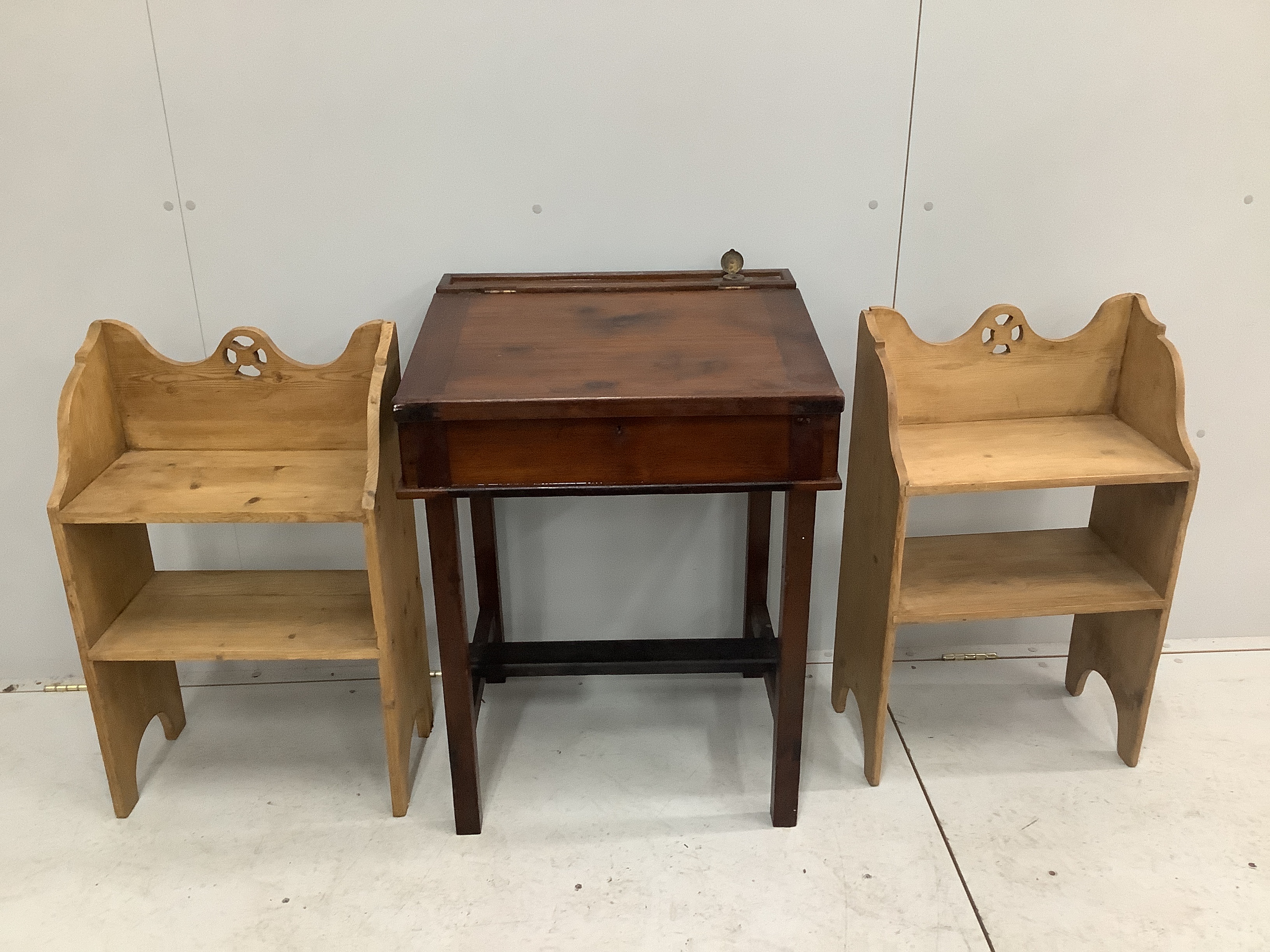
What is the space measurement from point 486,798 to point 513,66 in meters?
1.44

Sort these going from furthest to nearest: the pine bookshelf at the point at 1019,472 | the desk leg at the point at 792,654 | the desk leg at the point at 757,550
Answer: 1. the desk leg at the point at 757,550
2. the pine bookshelf at the point at 1019,472
3. the desk leg at the point at 792,654

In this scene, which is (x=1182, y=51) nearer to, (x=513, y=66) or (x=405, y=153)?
(x=513, y=66)

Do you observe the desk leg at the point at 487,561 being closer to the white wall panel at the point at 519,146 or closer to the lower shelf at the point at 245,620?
the lower shelf at the point at 245,620

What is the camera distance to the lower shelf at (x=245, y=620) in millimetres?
2008

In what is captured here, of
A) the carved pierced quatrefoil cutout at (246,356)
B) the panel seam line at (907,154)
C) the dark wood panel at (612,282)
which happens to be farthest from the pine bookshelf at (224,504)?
the panel seam line at (907,154)

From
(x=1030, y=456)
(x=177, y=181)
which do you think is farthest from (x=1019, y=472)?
(x=177, y=181)

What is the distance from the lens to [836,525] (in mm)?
2492

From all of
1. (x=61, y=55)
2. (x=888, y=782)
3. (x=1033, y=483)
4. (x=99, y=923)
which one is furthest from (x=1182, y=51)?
(x=99, y=923)

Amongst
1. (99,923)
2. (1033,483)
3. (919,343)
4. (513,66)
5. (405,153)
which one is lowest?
(99,923)

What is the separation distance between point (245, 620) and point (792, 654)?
1063 millimetres

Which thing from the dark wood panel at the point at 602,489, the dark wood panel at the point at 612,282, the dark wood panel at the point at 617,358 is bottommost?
the dark wood panel at the point at 602,489

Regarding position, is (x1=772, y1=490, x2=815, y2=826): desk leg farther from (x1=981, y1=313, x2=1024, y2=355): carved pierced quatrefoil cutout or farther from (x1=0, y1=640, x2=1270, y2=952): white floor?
(x1=981, y1=313, x2=1024, y2=355): carved pierced quatrefoil cutout

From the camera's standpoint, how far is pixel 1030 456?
2.04 m

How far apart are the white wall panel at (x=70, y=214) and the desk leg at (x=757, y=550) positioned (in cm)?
124
